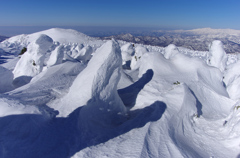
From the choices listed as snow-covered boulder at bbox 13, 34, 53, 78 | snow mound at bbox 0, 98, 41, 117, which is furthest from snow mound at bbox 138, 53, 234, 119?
snow-covered boulder at bbox 13, 34, 53, 78

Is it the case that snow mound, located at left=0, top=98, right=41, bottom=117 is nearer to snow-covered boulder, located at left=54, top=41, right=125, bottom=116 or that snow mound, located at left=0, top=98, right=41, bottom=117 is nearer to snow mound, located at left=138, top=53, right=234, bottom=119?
snow-covered boulder, located at left=54, top=41, right=125, bottom=116

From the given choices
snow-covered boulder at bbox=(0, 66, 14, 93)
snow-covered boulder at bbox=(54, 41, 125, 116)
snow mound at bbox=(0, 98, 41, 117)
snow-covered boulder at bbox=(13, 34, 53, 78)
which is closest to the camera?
snow mound at bbox=(0, 98, 41, 117)

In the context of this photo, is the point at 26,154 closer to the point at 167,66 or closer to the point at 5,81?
the point at 167,66

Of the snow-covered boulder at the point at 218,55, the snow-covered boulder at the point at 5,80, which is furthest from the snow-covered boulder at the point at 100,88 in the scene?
the snow-covered boulder at the point at 218,55

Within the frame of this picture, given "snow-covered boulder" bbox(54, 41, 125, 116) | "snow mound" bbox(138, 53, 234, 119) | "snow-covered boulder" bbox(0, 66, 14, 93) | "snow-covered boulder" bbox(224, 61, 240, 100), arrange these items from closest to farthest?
"snow-covered boulder" bbox(54, 41, 125, 116)
"snow mound" bbox(138, 53, 234, 119)
"snow-covered boulder" bbox(0, 66, 14, 93)
"snow-covered boulder" bbox(224, 61, 240, 100)

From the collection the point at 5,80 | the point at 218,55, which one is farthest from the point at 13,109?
the point at 218,55

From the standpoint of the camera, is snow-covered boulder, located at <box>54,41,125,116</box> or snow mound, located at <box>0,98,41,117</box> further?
snow-covered boulder, located at <box>54,41,125,116</box>

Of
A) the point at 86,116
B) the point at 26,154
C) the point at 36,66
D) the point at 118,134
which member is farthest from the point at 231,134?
the point at 36,66
